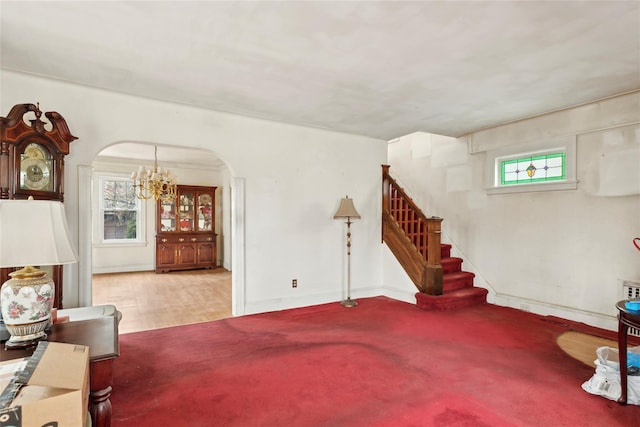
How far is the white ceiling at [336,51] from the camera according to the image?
2143mm

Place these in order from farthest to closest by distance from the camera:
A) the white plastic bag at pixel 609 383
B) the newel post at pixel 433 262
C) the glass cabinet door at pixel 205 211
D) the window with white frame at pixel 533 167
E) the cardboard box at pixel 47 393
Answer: the glass cabinet door at pixel 205 211
the newel post at pixel 433 262
the window with white frame at pixel 533 167
the white plastic bag at pixel 609 383
the cardboard box at pixel 47 393

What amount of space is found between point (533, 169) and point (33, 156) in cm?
560

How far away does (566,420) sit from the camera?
211 centimetres

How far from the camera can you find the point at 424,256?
4895mm

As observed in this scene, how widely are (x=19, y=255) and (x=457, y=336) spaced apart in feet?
12.0

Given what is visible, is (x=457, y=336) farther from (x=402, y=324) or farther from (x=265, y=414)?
(x=265, y=414)

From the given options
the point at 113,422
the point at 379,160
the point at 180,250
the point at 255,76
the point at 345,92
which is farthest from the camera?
the point at 180,250

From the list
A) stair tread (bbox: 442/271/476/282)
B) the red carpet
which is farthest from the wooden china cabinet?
stair tread (bbox: 442/271/476/282)

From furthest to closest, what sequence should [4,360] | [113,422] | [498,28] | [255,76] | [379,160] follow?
1. [379,160]
2. [255,76]
3. [498,28]
4. [113,422]
5. [4,360]

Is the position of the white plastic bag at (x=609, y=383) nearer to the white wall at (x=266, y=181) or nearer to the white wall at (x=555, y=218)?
the white wall at (x=555, y=218)

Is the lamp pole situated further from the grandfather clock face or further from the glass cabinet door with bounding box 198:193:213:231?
the glass cabinet door with bounding box 198:193:213:231

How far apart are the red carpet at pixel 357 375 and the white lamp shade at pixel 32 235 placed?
4.10 ft

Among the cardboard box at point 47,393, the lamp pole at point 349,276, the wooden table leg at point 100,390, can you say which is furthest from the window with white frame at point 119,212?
the cardboard box at point 47,393

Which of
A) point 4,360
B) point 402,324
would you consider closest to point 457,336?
point 402,324
